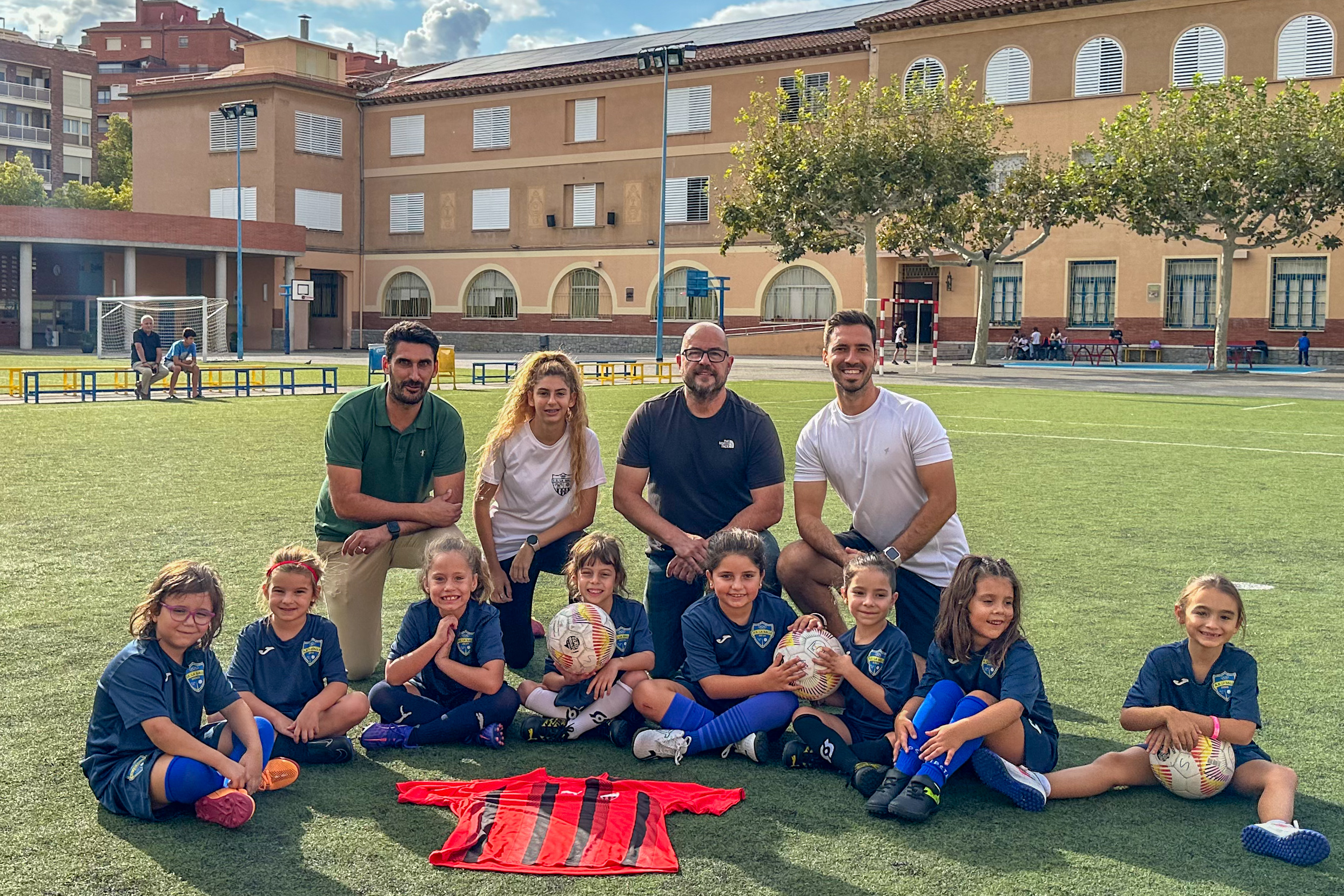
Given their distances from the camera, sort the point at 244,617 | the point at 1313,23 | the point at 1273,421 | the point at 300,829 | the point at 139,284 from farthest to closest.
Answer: the point at 139,284 < the point at 1313,23 < the point at 1273,421 < the point at 244,617 < the point at 300,829

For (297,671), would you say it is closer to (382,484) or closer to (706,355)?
(382,484)

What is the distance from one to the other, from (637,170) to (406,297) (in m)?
12.6

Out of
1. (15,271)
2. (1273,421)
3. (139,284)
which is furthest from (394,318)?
(1273,421)

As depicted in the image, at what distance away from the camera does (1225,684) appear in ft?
14.8

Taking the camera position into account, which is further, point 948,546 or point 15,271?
point 15,271

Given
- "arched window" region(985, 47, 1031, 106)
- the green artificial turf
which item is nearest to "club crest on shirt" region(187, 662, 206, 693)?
the green artificial turf

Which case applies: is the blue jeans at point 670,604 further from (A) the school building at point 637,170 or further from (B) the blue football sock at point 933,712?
(A) the school building at point 637,170

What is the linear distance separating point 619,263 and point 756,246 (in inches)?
241

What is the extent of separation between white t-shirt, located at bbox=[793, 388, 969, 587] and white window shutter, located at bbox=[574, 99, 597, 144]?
49.0 metres

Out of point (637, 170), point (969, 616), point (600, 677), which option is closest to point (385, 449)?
point (600, 677)

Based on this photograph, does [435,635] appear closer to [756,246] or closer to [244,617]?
[244,617]

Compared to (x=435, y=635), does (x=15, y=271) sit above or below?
above

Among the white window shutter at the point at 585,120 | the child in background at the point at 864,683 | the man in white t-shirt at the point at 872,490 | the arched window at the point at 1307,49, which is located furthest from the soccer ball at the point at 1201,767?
the white window shutter at the point at 585,120

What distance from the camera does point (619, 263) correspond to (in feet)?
174
